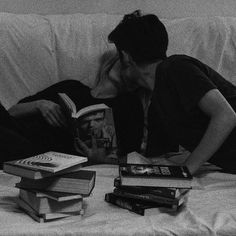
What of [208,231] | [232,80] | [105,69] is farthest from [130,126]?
[208,231]

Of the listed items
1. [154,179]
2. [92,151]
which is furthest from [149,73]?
[154,179]

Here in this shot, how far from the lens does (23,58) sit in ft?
6.66

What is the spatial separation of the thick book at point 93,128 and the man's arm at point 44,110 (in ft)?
0.30

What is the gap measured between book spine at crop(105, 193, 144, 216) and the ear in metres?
0.69

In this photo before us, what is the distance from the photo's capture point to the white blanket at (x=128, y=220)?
111 centimetres

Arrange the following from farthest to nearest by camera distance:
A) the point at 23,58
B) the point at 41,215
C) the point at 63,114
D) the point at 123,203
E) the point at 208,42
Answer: the point at 208,42, the point at 23,58, the point at 63,114, the point at 123,203, the point at 41,215

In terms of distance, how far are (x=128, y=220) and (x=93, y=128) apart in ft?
2.04

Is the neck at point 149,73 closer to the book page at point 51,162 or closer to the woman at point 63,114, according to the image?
the woman at point 63,114

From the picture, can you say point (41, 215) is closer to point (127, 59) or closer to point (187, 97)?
point (187, 97)

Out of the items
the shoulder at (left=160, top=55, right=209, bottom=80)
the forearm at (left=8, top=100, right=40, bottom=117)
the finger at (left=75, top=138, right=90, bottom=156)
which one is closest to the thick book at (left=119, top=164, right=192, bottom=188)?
the shoulder at (left=160, top=55, right=209, bottom=80)

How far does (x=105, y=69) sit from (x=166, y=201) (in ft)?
3.07

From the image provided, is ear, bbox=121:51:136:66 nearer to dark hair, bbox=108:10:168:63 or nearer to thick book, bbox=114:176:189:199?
dark hair, bbox=108:10:168:63

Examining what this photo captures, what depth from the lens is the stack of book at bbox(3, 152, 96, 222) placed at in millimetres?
1164

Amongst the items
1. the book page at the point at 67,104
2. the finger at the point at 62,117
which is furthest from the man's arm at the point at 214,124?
the finger at the point at 62,117
